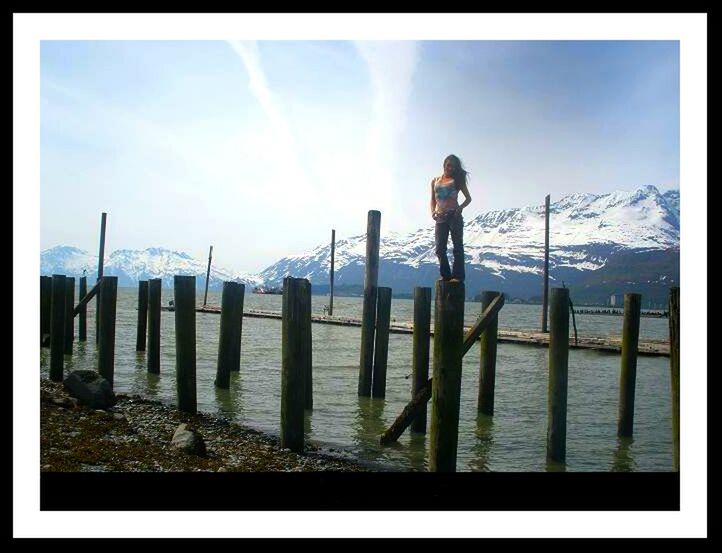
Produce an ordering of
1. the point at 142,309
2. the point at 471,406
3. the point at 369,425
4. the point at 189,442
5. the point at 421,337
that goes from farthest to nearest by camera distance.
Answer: the point at 142,309 < the point at 471,406 < the point at 369,425 < the point at 421,337 < the point at 189,442

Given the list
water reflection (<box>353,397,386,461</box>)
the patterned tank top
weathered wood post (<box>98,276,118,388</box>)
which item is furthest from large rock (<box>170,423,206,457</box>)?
weathered wood post (<box>98,276,118,388</box>)

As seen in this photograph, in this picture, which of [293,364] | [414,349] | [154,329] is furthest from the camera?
[154,329]

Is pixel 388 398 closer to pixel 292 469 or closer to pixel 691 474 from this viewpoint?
pixel 292 469

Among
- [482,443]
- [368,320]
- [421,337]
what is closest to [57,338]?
[368,320]

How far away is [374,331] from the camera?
12.2 m

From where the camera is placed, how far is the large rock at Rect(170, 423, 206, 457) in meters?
7.62

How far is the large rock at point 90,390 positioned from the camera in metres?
9.96

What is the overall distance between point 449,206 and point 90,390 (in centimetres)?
646

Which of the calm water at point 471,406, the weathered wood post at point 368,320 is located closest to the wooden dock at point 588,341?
the calm water at point 471,406

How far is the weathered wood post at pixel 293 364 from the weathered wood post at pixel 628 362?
5178 mm

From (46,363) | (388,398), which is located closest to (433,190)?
(388,398)

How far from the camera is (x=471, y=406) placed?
12.8m

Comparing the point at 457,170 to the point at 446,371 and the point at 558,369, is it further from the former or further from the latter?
the point at 558,369

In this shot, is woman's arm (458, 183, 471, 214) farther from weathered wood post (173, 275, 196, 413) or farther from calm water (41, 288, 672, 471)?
weathered wood post (173, 275, 196, 413)
